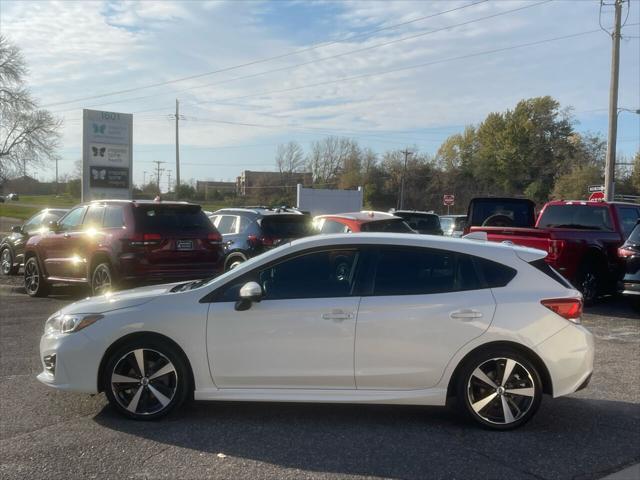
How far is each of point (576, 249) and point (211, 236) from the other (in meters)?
6.34

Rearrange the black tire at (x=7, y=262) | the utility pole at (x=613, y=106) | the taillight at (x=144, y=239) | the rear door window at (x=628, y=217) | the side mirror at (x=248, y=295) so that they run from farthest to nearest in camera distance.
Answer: the utility pole at (x=613, y=106)
the black tire at (x=7, y=262)
the rear door window at (x=628, y=217)
the taillight at (x=144, y=239)
the side mirror at (x=248, y=295)

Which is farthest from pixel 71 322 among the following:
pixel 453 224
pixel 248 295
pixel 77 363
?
pixel 453 224

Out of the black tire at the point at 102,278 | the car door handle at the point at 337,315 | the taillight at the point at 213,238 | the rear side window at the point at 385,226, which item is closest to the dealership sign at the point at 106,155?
the black tire at the point at 102,278

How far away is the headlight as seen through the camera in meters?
5.00

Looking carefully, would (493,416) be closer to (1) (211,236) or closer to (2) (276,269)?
(2) (276,269)

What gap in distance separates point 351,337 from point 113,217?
6.46 metres

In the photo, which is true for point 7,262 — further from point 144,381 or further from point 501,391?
point 501,391

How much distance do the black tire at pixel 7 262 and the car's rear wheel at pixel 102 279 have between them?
6481 millimetres

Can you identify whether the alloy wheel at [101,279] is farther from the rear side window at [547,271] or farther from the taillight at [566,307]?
the taillight at [566,307]

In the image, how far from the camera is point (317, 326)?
15.9 feet

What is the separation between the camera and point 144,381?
4961 millimetres

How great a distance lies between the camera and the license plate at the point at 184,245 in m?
9.81

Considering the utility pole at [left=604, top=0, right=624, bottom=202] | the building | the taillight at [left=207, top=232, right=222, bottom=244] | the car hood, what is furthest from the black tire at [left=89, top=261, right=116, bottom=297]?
the building

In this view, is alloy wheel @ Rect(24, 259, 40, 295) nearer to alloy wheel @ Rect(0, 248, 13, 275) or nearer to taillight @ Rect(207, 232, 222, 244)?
alloy wheel @ Rect(0, 248, 13, 275)
